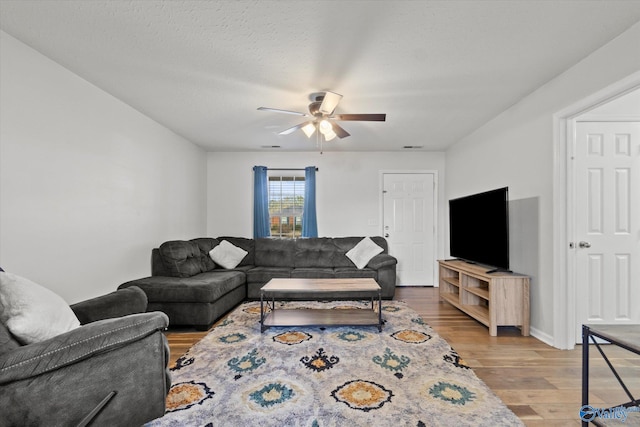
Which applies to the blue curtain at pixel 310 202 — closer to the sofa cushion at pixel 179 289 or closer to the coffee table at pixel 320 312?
the coffee table at pixel 320 312

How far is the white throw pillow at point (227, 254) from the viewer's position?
14.5ft

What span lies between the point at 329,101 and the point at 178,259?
2672 mm

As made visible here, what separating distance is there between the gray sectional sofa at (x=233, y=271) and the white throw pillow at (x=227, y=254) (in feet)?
0.25

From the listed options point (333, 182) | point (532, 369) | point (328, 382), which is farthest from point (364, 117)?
point (333, 182)

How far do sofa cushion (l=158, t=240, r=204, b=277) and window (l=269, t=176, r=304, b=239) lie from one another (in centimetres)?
178

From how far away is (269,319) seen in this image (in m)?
3.15

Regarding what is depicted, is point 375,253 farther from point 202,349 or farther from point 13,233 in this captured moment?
point 13,233

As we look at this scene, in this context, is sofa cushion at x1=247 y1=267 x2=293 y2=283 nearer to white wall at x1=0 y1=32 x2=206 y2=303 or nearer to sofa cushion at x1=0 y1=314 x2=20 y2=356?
white wall at x1=0 y1=32 x2=206 y2=303

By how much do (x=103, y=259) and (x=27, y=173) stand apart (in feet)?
3.47

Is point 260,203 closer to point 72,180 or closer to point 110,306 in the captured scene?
point 72,180

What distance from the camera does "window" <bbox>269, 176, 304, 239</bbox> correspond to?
5469mm

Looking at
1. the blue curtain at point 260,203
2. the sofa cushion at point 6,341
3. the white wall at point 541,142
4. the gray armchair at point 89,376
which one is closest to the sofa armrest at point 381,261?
the white wall at point 541,142

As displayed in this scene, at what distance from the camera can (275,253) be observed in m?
4.80

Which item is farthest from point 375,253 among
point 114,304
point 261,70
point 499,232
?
point 114,304
